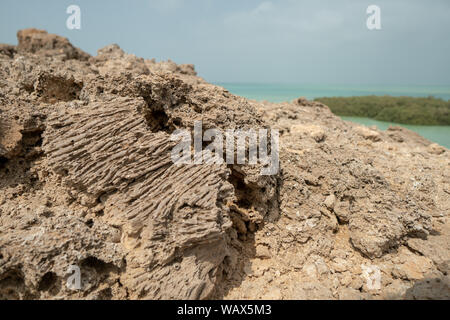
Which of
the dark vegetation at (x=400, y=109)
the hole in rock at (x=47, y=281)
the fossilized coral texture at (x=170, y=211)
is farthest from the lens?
the dark vegetation at (x=400, y=109)

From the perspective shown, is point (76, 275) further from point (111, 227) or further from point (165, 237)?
point (165, 237)

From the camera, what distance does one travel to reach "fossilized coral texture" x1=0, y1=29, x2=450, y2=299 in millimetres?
2598

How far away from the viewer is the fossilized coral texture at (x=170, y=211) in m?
2.60

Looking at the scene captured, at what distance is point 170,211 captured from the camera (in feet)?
9.08

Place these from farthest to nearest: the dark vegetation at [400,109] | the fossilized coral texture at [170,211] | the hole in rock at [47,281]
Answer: the dark vegetation at [400,109] < the fossilized coral texture at [170,211] < the hole in rock at [47,281]

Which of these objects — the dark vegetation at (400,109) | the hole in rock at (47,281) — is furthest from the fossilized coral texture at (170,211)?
the dark vegetation at (400,109)

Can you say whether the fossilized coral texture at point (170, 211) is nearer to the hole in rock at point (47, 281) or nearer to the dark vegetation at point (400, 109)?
the hole in rock at point (47, 281)

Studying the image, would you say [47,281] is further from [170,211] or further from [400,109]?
[400,109]

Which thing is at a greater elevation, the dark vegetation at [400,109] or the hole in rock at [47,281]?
the dark vegetation at [400,109]

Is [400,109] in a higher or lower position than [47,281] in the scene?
higher

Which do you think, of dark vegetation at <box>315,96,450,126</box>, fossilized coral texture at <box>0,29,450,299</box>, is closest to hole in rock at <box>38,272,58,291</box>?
fossilized coral texture at <box>0,29,450,299</box>

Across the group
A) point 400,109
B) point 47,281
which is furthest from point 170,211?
point 400,109

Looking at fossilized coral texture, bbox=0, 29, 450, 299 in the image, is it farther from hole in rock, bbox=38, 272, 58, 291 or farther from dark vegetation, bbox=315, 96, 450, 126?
dark vegetation, bbox=315, 96, 450, 126
